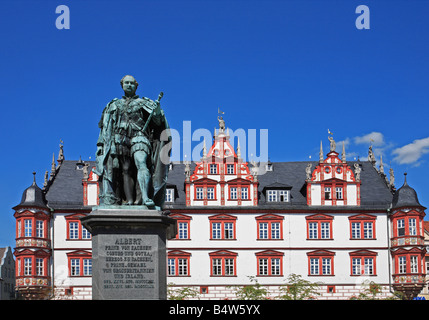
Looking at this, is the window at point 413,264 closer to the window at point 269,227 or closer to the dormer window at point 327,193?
A: the dormer window at point 327,193

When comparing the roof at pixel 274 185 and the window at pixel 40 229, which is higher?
the roof at pixel 274 185

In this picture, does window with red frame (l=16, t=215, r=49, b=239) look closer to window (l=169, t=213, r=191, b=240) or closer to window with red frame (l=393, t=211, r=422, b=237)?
window (l=169, t=213, r=191, b=240)

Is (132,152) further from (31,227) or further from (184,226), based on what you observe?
(31,227)

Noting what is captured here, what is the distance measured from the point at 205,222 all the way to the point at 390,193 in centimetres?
1509

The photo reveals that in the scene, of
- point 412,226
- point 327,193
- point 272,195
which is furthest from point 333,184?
point 412,226

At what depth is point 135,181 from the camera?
1388 centimetres

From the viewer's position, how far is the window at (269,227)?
57.7 m

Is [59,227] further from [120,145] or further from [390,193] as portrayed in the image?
[120,145]

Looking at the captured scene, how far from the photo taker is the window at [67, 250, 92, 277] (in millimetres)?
56781

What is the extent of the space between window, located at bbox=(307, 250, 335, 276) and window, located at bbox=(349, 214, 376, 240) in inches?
94.9

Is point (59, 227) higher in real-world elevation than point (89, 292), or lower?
higher

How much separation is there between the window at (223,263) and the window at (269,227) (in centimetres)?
272

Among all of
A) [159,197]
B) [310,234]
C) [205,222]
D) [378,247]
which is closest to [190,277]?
[205,222]

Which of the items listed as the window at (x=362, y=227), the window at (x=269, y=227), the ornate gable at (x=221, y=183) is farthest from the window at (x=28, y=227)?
the window at (x=362, y=227)
